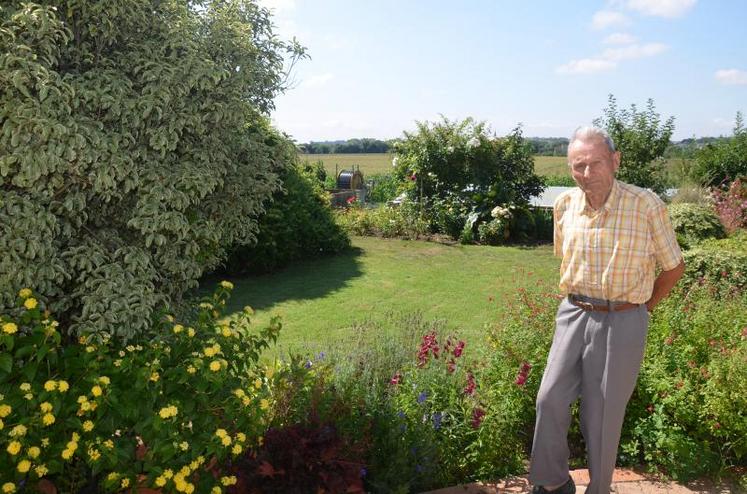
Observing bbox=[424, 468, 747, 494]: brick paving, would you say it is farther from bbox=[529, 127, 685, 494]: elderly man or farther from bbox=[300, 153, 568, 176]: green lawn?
bbox=[300, 153, 568, 176]: green lawn

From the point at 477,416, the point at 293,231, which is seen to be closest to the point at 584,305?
the point at 477,416

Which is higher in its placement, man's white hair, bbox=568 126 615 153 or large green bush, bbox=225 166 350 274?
man's white hair, bbox=568 126 615 153

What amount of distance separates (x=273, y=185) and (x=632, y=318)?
2527mm

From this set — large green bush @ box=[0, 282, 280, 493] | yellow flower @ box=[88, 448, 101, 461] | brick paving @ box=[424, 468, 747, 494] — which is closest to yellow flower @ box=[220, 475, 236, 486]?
large green bush @ box=[0, 282, 280, 493]

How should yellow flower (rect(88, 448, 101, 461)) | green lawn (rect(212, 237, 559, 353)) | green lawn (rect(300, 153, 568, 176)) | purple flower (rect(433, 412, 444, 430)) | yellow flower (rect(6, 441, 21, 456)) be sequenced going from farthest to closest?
green lawn (rect(300, 153, 568, 176))
green lawn (rect(212, 237, 559, 353))
purple flower (rect(433, 412, 444, 430))
yellow flower (rect(88, 448, 101, 461))
yellow flower (rect(6, 441, 21, 456))

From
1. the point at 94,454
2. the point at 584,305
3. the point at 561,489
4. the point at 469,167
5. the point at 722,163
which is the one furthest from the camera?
the point at 722,163

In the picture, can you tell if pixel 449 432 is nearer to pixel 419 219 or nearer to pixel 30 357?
pixel 30 357

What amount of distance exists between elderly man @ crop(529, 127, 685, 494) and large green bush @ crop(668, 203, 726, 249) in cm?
738

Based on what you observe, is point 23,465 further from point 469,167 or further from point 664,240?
point 469,167

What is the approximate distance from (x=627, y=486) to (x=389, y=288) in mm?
5563

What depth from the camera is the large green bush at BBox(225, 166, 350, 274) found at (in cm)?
957

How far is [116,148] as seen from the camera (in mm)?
3232

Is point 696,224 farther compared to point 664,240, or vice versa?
point 696,224

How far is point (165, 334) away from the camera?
3.42 meters
